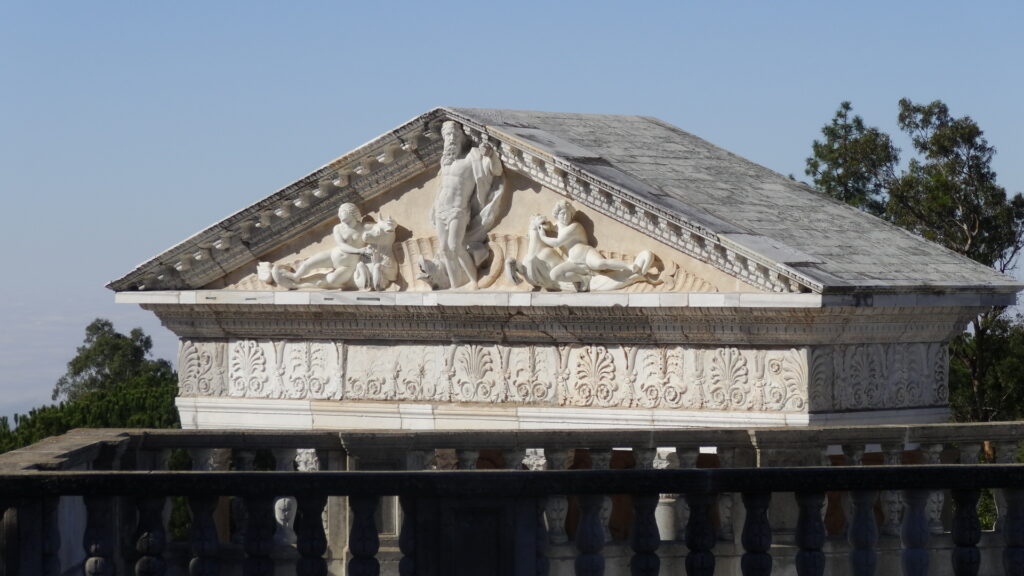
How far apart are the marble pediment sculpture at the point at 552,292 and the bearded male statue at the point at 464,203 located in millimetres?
27

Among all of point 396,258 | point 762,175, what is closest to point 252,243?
point 396,258

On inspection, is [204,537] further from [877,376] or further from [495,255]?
[495,255]

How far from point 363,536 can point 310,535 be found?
211 millimetres

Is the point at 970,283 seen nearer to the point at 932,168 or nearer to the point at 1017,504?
the point at 1017,504

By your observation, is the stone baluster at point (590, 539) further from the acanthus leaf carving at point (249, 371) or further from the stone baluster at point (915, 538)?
the acanthus leaf carving at point (249, 371)

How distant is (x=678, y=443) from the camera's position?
1101 centimetres

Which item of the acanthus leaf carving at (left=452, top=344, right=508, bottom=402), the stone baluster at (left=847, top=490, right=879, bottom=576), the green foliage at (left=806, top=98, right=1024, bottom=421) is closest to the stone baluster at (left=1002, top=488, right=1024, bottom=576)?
the stone baluster at (left=847, top=490, right=879, bottom=576)

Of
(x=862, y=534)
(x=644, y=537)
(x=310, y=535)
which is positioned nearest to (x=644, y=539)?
(x=644, y=537)

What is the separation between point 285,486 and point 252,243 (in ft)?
53.2

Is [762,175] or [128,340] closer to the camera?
[762,175]

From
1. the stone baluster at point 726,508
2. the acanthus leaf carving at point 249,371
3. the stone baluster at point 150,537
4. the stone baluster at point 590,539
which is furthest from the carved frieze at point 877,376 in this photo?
the stone baluster at point 150,537

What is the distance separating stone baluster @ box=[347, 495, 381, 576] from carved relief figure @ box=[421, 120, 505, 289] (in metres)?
14.1

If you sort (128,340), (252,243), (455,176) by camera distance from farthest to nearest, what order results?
1. (128,340)
2. (252,243)
3. (455,176)

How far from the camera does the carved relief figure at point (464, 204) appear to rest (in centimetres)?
2114
